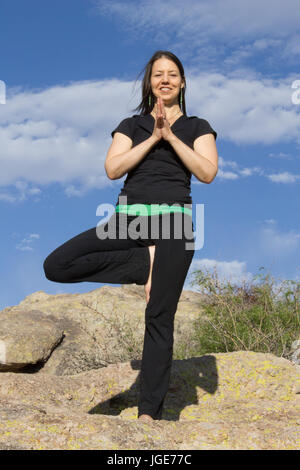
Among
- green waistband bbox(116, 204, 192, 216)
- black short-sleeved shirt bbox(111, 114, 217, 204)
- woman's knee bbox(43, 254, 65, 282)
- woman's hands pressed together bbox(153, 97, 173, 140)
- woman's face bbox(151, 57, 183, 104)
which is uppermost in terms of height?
A: woman's face bbox(151, 57, 183, 104)

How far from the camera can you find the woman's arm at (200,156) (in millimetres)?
3984

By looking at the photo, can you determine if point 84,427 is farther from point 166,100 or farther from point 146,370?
point 166,100

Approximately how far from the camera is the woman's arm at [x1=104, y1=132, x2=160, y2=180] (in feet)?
13.1

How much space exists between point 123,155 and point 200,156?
0.59 meters

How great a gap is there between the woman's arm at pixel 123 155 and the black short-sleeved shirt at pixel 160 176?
3.3 inches

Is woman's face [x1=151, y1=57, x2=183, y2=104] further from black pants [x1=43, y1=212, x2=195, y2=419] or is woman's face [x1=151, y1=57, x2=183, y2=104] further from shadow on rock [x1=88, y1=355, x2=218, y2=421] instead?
shadow on rock [x1=88, y1=355, x2=218, y2=421]

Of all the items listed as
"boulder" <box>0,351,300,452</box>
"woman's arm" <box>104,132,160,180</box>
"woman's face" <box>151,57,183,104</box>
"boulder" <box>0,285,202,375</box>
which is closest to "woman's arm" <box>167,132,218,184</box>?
"woman's arm" <box>104,132,160,180</box>

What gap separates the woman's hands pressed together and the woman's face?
44cm

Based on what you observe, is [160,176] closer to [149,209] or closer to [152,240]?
[149,209]

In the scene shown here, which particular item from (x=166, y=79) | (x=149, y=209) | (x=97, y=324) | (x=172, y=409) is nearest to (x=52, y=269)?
(x=149, y=209)

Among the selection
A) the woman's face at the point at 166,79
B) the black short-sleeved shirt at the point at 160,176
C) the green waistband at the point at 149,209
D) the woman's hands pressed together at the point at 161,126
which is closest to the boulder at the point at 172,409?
the green waistband at the point at 149,209

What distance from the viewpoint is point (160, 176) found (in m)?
4.13
